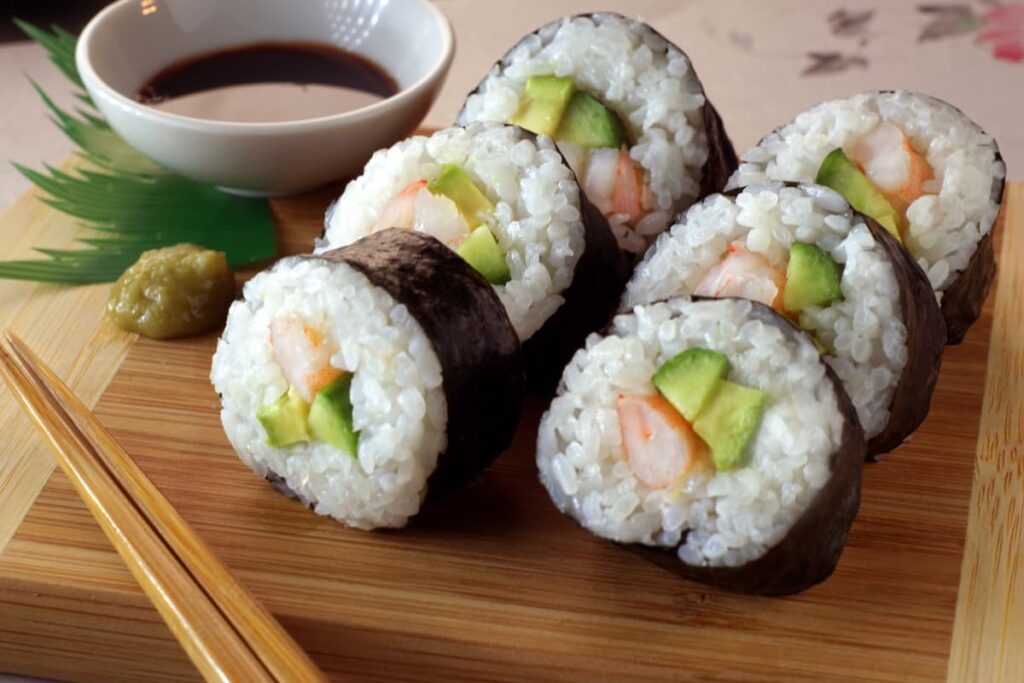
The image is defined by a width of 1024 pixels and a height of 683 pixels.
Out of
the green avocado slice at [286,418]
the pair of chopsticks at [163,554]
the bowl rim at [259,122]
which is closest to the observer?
the pair of chopsticks at [163,554]

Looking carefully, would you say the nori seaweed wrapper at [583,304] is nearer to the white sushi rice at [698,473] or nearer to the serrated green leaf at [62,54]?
the white sushi rice at [698,473]

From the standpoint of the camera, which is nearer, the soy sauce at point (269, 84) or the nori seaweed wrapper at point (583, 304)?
the nori seaweed wrapper at point (583, 304)

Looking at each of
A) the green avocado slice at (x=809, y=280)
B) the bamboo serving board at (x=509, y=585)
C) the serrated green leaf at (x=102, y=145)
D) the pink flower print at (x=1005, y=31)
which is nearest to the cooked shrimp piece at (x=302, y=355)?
the bamboo serving board at (x=509, y=585)

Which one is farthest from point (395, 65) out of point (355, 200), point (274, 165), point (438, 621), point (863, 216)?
point (438, 621)

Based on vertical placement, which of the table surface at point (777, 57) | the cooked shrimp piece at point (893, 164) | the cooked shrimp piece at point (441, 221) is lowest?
the table surface at point (777, 57)

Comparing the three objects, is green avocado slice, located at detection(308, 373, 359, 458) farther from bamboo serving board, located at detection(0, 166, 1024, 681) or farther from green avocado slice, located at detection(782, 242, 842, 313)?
green avocado slice, located at detection(782, 242, 842, 313)

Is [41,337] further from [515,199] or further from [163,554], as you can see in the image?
[515,199]

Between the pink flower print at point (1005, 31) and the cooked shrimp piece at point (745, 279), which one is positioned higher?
the cooked shrimp piece at point (745, 279)

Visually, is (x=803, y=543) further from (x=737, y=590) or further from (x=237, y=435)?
(x=237, y=435)
